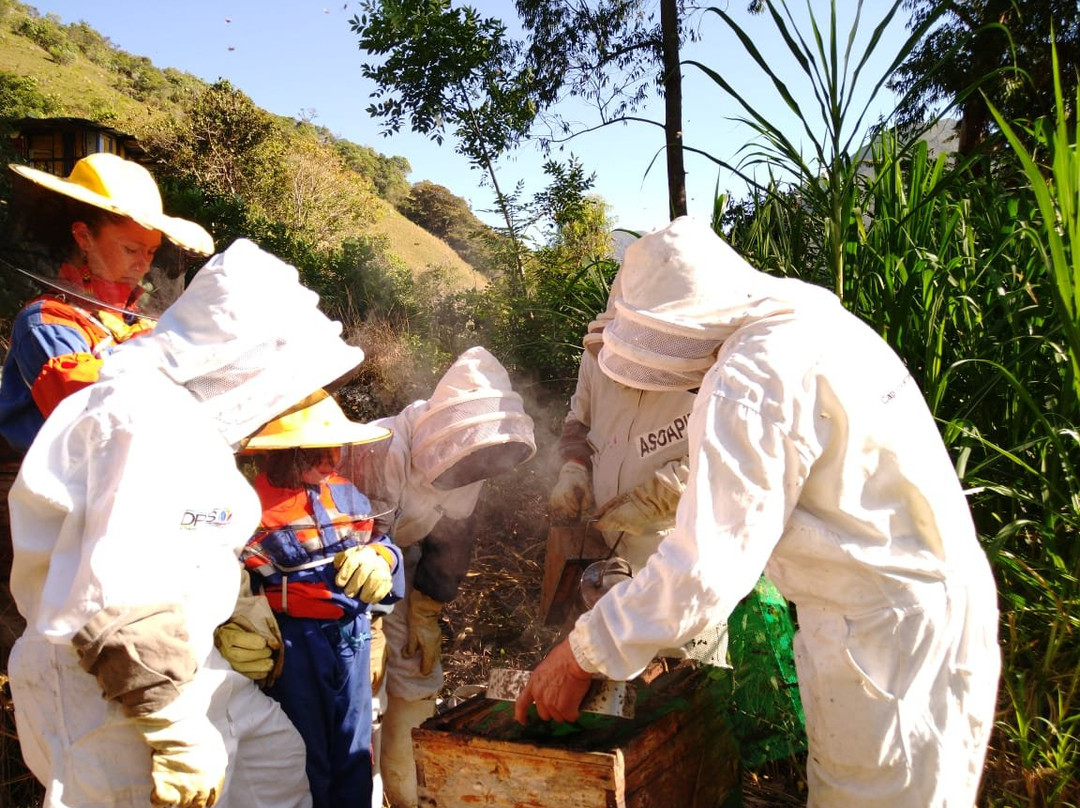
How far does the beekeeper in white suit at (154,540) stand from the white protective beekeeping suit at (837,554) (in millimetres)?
948

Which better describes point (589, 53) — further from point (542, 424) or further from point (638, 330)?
point (638, 330)

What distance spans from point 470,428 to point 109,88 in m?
35.4

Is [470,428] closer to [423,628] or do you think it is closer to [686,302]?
[423,628]

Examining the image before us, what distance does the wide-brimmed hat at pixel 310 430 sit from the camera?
2.43 m

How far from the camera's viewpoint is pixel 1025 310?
3135 millimetres

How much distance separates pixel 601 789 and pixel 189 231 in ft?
8.86

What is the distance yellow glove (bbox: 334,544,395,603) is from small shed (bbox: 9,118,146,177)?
14.7 meters

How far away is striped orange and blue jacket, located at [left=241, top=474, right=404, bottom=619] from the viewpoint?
2508 millimetres

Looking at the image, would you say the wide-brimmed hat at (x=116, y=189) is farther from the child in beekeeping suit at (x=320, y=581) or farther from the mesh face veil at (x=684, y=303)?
the mesh face veil at (x=684, y=303)

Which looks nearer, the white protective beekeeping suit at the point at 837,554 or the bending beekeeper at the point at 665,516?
the white protective beekeeping suit at the point at 837,554

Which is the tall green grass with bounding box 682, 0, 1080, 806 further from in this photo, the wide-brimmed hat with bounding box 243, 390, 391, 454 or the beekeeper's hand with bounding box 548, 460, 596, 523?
the wide-brimmed hat with bounding box 243, 390, 391, 454

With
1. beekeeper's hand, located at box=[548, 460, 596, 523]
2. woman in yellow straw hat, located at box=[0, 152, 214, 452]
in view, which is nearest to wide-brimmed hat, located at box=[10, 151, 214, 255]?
woman in yellow straw hat, located at box=[0, 152, 214, 452]

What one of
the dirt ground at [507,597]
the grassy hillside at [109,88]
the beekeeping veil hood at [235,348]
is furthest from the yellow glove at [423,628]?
the grassy hillside at [109,88]

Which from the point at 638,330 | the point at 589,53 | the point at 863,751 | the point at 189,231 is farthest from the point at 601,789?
the point at 589,53
